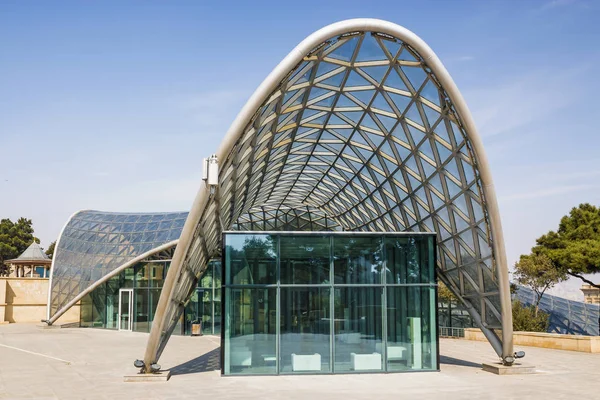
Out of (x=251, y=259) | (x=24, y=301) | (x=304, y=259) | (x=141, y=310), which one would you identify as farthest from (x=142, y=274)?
(x=304, y=259)

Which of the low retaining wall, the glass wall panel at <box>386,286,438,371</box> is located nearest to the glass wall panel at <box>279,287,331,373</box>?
the glass wall panel at <box>386,286,438,371</box>

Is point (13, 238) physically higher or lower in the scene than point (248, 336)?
higher

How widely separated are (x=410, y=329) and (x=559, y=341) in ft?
48.5

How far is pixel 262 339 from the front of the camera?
25.5 meters

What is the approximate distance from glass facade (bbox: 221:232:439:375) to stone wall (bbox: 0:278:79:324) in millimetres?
43120

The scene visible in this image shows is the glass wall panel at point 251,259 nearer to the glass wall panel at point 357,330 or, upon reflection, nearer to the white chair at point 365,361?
the glass wall panel at point 357,330

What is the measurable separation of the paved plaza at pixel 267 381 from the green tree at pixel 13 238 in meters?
75.4

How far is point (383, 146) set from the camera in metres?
35.0

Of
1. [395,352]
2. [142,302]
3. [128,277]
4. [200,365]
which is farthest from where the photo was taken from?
[128,277]

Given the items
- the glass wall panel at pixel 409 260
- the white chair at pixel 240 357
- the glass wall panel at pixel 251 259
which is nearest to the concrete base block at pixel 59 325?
the white chair at pixel 240 357

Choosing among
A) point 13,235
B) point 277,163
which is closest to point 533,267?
point 277,163

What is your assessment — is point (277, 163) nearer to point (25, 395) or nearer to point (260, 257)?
point (260, 257)

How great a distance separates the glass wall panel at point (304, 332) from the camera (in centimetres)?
2569

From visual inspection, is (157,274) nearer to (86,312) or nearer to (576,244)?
(86,312)
